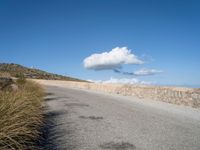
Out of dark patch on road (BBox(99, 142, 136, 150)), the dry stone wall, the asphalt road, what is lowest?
dark patch on road (BBox(99, 142, 136, 150))

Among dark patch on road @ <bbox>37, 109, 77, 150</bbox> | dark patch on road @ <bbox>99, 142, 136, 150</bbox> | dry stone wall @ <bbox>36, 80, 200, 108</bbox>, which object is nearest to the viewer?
dark patch on road @ <bbox>99, 142, 136, 150</bbox>

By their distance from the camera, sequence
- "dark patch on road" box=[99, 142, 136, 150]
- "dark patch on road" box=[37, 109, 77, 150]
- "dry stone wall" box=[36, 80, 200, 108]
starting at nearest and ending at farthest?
"dark patch on road" box=[99, 142, 136, 150]
"dark patch on road" box=[37, 109, 77, 150]
"dry stone wall" box=[36, 80, 200, 108]

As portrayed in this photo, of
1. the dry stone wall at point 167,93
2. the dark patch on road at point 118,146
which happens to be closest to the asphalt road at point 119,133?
the dark patch on road at point 118,146

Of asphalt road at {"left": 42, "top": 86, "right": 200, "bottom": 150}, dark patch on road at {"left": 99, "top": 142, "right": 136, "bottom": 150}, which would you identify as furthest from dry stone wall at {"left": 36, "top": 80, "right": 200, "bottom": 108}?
dark patch on road at {"left": 99, "top": 142, "right": 136, "bottom": 150}

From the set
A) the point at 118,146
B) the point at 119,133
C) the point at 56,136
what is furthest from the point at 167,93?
the point at 118,146

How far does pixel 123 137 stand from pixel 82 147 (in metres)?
1.48

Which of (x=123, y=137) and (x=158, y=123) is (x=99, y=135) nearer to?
(x=123, y=137)

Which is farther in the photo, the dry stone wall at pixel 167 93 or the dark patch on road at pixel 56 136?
the dry stone wall at pixel 167 93

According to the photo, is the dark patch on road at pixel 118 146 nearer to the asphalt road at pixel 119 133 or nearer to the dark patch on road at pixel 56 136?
the asphalt road at pixel 119 133

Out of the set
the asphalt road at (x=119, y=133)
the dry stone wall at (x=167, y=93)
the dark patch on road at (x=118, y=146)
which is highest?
the dry stone wall at (x=167, y=93)

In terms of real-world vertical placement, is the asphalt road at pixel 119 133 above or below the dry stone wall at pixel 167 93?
below

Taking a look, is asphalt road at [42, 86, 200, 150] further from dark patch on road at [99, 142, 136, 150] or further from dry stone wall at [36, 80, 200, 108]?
dry stone wall at [36, 80, 200, 108]

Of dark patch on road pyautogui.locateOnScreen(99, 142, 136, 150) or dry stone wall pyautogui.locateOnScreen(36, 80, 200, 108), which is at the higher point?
dry stone wall pyautogui.locateOnScreen(36, 80, 200, 108)

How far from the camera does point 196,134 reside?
8742 mm
